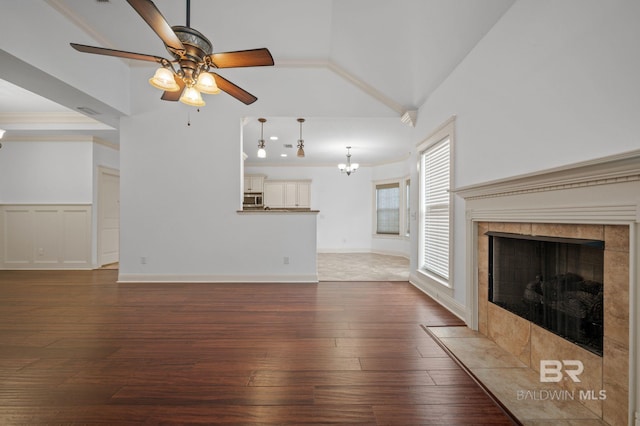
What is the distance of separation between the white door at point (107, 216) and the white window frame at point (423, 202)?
596 cm

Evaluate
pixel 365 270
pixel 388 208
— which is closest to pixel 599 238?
pixel 365 270

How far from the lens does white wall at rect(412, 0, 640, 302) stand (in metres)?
1.40

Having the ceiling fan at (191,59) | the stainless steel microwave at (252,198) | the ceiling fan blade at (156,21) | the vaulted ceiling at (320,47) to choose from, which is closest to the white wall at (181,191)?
the vaulted ceiling at (320,47)

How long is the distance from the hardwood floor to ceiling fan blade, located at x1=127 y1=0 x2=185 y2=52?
2.28 m

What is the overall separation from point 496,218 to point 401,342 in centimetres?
131

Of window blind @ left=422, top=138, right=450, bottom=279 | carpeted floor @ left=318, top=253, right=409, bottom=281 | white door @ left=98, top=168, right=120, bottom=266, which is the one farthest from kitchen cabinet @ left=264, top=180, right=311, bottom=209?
window blind @ left=422, top=138, right=450, bottom=279

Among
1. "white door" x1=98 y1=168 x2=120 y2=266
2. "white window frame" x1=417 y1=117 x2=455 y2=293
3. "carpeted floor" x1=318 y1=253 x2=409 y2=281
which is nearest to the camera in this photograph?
"white window frame" x1=417 y1=117 x2=455 y2=293

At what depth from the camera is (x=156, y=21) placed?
1764 millimetres

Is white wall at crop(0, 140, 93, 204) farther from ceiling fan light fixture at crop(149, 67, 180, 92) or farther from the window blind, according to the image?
the window blind

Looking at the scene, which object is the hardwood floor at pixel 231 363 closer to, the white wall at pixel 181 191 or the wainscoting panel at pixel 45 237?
the white wall at pixel 181 191

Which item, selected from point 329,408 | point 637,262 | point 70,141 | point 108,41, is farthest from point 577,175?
point 70,141

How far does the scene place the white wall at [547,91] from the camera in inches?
54.9

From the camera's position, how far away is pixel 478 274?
2.63 m

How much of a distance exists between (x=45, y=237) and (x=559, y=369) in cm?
824
